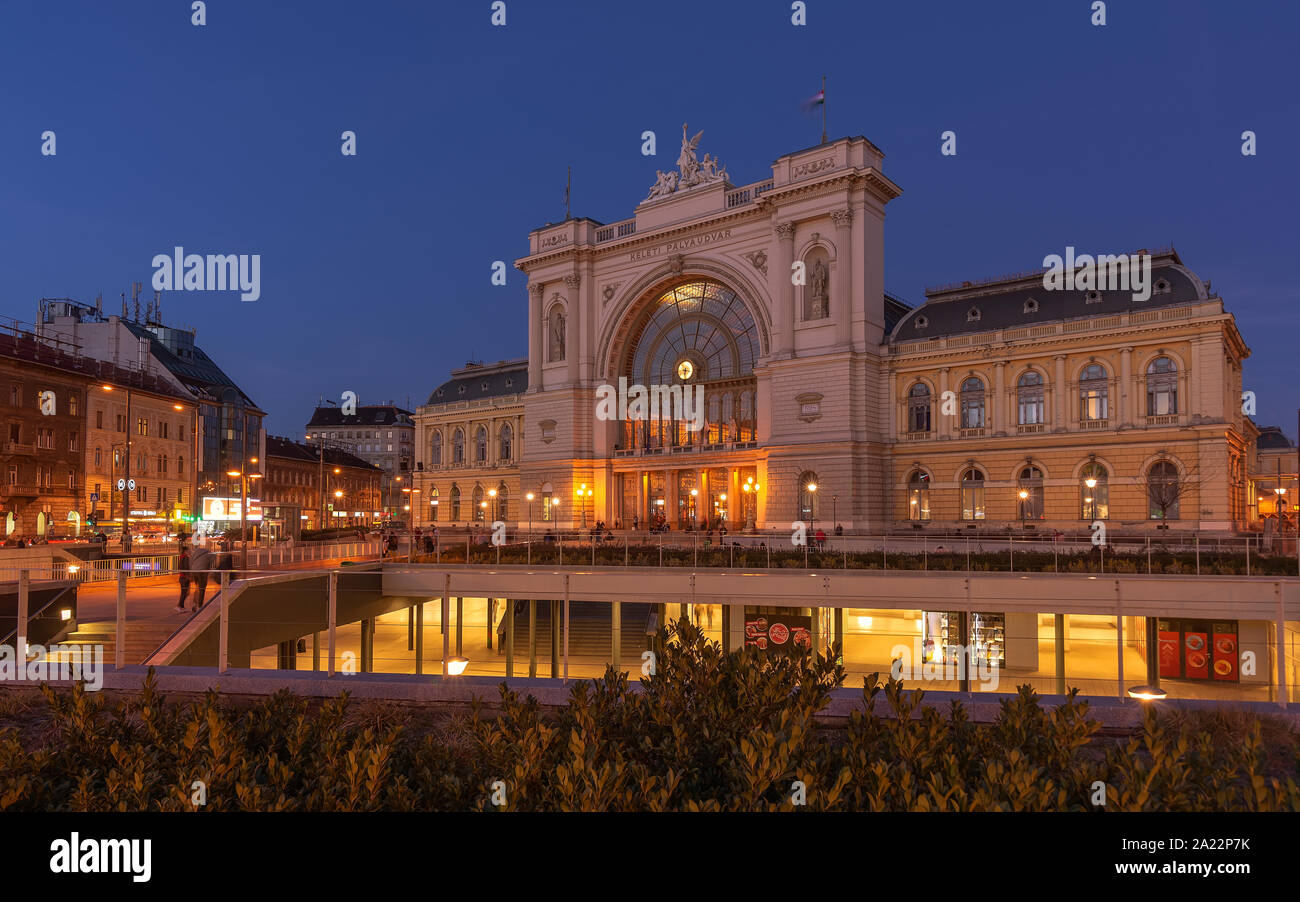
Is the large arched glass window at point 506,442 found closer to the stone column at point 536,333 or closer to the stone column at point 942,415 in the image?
the stone column at point 536,333

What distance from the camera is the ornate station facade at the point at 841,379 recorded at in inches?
1984

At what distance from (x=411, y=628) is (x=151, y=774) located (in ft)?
87.4

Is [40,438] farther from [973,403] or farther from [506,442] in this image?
[973,403]

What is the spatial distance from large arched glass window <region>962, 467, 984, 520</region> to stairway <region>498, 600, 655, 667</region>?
32866 mm

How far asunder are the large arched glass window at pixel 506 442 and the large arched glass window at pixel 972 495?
47702 millimetres

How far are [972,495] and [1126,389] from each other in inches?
459

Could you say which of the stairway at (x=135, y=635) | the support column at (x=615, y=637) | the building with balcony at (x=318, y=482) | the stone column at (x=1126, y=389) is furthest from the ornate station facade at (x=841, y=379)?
the building with balcony at (x=318, y=482)

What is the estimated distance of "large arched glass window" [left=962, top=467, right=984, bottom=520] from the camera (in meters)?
55.6

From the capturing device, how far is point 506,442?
87125 mm
